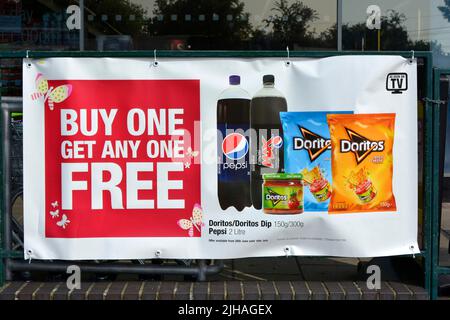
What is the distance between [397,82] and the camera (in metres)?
4.29

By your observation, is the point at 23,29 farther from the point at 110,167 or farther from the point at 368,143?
the point at 368,143

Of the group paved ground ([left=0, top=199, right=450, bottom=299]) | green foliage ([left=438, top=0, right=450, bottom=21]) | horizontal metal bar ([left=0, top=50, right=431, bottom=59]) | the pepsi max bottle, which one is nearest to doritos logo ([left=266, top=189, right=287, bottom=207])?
the pepsi max bottle

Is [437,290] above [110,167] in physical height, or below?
below

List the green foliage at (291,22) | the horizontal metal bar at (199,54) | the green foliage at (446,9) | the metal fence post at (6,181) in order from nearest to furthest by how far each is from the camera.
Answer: the horizontal metal bar at (199,54) < the metal fence post at (6,181) < the green foliage at (291,22) < the green foliage at (446,9)

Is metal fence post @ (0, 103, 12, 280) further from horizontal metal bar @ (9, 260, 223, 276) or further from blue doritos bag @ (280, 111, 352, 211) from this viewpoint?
blue doritos bag @ (280, 111, 352, 211)

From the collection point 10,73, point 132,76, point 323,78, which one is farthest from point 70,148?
point 10,73

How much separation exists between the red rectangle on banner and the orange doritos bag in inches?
35.2

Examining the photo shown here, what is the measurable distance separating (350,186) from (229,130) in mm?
859

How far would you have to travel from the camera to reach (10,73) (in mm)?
6227

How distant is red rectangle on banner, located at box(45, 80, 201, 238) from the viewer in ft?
14.1

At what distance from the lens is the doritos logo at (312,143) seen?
428 centimetres

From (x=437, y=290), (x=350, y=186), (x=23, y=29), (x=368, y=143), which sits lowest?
(x=437, y=290)

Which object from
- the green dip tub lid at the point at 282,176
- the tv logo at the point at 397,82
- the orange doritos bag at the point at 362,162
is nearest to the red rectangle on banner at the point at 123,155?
the green dip tub lid at the point at 282,176

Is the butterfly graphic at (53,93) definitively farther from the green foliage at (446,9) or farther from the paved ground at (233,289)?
the green foliage at (446,9)
